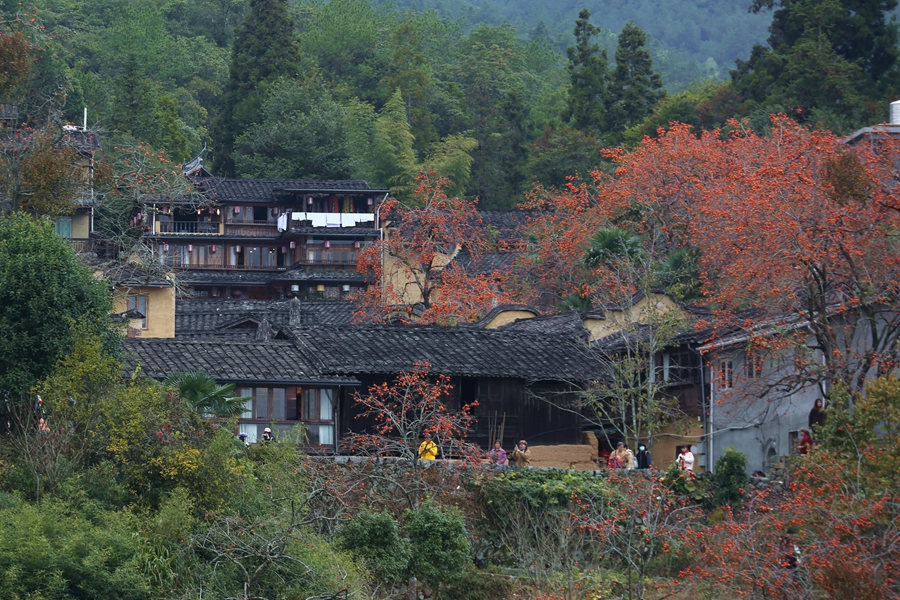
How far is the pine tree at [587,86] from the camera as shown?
75688 mm

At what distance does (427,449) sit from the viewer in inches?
1212

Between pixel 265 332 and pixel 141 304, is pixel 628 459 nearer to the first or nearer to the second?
pixel 265 332

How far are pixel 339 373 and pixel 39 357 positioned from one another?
8.98 m

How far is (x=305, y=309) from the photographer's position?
179ft

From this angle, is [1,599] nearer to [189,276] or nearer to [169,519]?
[169,519]

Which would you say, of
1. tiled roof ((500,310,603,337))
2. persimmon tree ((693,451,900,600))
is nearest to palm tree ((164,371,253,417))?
persimmon tree ((693,451,900,600))

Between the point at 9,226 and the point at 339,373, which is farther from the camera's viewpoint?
the point at 339,373

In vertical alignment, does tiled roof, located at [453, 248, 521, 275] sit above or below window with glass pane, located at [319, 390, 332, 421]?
above

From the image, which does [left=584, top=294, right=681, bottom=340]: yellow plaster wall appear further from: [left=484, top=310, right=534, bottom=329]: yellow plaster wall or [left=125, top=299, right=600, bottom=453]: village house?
[left=125, top=299, right=600, bottom=453]: village house

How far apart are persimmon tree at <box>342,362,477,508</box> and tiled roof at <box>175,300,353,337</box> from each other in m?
9.40

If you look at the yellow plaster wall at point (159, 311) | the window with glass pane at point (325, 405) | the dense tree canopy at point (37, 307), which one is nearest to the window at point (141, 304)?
the yellow plaster wall at point (159, 311)

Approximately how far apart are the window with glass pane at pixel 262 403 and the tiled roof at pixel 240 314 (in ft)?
29.3

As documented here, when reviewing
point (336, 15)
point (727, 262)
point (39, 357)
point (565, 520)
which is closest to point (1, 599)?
point (39, 357)

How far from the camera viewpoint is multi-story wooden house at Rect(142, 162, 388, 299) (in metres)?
68.5
